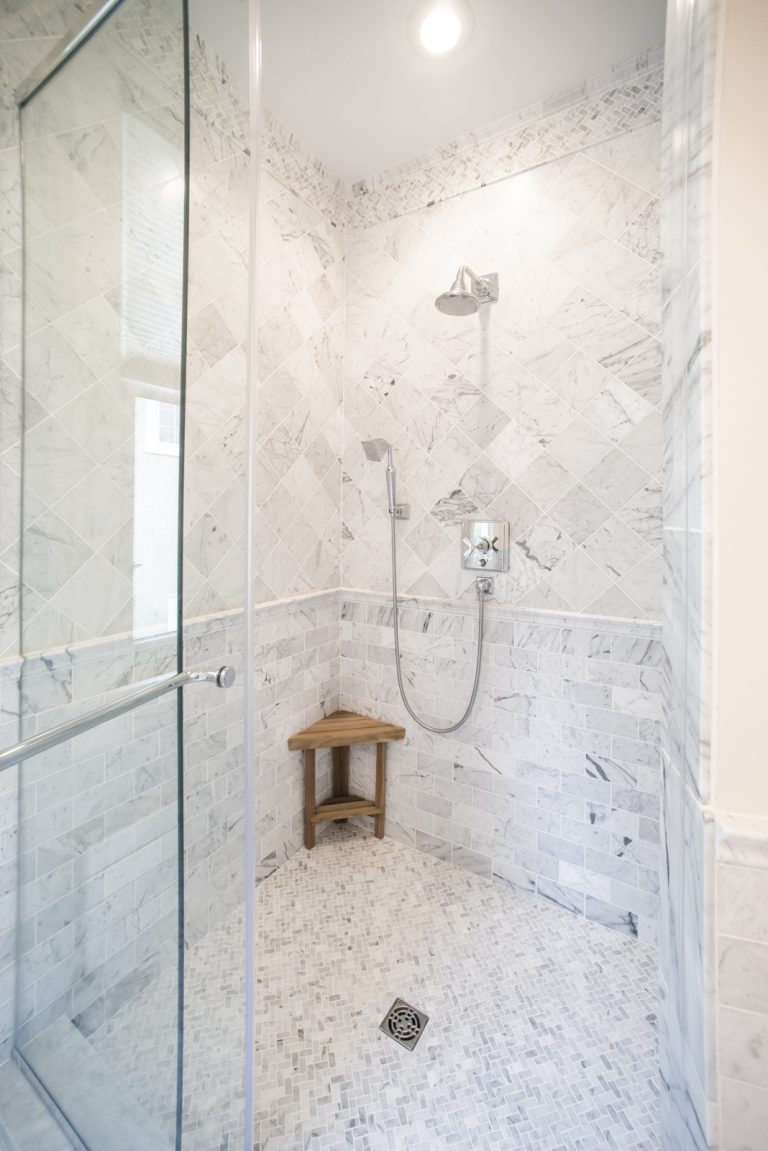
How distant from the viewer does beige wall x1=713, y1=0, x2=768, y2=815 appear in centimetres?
61

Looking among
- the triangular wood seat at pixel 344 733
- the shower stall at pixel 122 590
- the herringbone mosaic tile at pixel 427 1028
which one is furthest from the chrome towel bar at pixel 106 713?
the triangular wood seat at pixel 344 733

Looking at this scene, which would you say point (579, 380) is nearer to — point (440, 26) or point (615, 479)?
point (615, 479)

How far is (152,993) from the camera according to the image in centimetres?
81

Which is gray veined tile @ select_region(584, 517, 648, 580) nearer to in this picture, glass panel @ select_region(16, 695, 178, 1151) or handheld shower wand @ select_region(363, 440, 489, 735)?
handheld shower wand @ select_region(363, 440, 489, 735)

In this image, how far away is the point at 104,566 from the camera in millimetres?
906

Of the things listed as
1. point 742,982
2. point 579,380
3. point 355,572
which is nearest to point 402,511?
point 355,572

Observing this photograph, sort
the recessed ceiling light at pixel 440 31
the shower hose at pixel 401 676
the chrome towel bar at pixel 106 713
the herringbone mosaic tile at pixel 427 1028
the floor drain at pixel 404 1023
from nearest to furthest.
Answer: the chrome towel bar at pixel 106 713
the herringbone mosaic tile at pixel 427 1028
the floor drain at pixel 404 1023
the recessed ceiling light at pixel 440 31
the shower hose at pixel 401 676

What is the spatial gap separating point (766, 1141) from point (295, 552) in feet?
5.48

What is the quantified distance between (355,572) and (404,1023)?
142 cm

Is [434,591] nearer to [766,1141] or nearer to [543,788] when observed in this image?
[543,788]

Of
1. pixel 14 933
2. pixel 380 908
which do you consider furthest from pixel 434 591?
pixel 14 933

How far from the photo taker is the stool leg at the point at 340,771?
203 centimetres

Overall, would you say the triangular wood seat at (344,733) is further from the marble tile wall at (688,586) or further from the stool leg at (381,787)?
the marble tile wall at (688,586)

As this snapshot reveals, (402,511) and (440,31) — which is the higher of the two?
(440,31)
